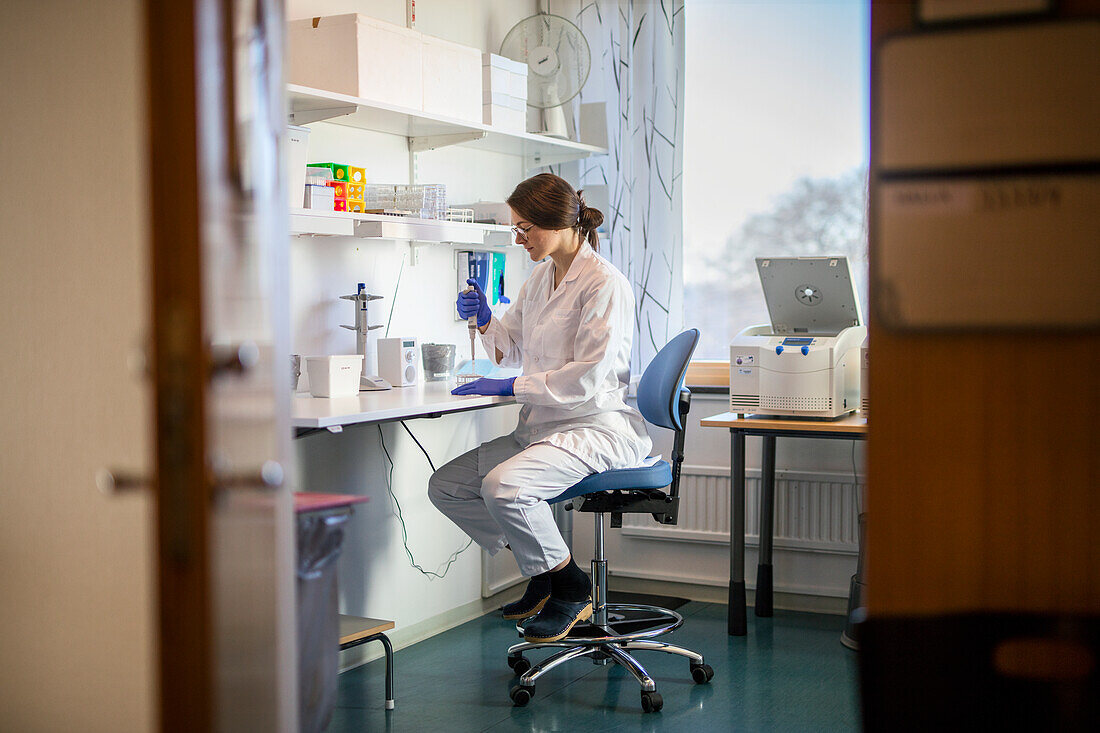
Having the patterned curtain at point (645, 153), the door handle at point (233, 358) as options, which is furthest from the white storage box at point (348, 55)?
the door handle at point (233, 358)

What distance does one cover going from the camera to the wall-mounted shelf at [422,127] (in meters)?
2.66

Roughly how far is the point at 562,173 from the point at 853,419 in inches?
56.3

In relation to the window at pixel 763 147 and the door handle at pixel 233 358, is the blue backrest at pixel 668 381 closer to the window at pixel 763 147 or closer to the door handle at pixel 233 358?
the window at pixel 763 147

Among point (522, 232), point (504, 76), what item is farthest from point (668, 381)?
point (504, 76)

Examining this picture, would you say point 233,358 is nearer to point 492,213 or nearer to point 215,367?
point 215,367

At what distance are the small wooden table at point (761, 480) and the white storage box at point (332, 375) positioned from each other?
1126mm

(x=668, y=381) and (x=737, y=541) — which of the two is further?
(x=737, y=541)

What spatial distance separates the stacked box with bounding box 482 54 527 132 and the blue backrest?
0.94 metres

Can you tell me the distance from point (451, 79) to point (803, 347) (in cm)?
133

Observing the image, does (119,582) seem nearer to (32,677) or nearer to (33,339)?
(32,677)

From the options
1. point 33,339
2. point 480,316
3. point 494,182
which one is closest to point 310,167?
point 480,316

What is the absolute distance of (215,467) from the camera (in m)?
1.21

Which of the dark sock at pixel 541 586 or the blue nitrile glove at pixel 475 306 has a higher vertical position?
the blue nitrile glove at pixel 475 306

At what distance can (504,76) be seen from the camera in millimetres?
3326
